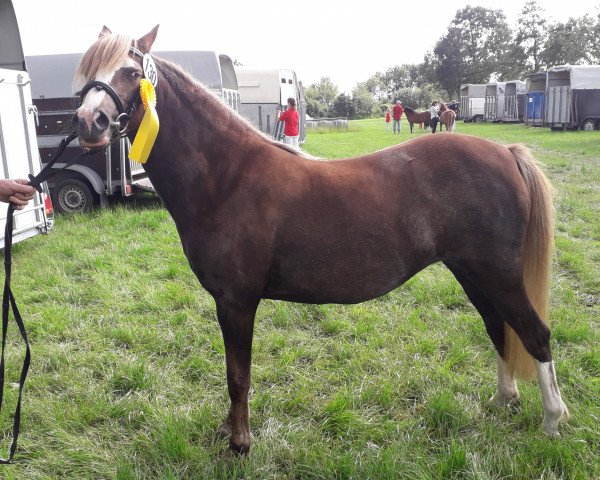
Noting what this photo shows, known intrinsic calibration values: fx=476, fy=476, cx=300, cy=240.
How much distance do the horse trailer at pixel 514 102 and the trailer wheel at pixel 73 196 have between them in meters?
31.8

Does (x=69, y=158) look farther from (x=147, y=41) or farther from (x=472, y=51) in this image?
(x=472, y=51)

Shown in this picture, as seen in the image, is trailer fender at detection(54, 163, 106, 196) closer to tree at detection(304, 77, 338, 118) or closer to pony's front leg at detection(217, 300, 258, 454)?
pony's front leg at detection(217, 300, 258, 454)

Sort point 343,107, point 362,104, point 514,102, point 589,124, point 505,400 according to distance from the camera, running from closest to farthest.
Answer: point 505,400
point 589,124
point 514,102
point 343,107
point 362,104

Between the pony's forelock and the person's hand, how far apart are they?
0.67 m

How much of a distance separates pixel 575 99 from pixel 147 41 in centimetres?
2601

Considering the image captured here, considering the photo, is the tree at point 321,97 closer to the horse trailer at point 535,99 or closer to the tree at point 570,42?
the tree at point 570,42

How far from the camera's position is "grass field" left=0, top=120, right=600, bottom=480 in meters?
2.67

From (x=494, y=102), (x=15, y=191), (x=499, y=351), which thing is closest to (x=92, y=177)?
(x=15, y=191)

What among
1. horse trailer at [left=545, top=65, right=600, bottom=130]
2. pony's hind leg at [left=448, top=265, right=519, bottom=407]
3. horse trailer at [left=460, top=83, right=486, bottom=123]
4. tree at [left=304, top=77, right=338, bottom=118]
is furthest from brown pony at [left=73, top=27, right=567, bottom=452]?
tree at [left=304, top=77, right=338, bottom=118]

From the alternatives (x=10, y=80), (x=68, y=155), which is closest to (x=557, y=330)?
(x=10, y=80)

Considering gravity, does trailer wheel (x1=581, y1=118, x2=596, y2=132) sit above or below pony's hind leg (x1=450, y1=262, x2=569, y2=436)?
above

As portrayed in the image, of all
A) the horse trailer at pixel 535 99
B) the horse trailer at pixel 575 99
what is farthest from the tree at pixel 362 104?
the horse trailer at pixel 575 99

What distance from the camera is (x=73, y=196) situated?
928cm

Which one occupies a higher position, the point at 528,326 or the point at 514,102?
the point at 514,102
